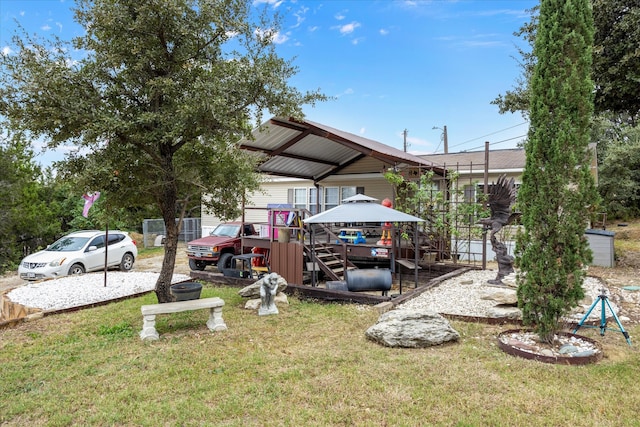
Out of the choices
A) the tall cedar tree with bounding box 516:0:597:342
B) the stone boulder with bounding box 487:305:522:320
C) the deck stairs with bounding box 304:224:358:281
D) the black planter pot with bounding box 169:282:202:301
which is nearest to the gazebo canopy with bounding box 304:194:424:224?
the deck stairs with bounding box 304:224:358:281

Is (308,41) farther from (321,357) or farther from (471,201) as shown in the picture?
(321,357)

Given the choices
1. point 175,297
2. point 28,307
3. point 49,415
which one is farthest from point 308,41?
point 49,415

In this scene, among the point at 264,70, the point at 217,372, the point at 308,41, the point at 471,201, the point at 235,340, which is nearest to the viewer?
the point at 217,372

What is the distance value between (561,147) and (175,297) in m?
6.02

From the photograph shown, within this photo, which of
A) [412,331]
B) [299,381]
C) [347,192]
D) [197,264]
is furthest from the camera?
[347,192]

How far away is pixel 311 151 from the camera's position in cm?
1298

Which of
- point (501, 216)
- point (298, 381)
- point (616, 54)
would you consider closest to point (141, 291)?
point (298, 381)

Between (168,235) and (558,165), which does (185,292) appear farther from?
(558,165)

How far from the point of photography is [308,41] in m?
12.8

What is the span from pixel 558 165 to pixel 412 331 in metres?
2.57

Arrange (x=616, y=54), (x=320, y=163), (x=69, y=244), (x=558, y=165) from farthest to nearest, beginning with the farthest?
(x=320, y=163) → (x=69, y=244) → (x=616, y=54) → (x=558, y=165)

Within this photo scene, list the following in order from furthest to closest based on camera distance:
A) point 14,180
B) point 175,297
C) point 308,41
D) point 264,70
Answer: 1. point 14,180
2. point 308,41
3. point 175,297
4. point 264,70

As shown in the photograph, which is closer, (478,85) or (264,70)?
(264,70)

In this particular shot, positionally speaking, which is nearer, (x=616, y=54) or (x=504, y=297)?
(x=504, y=297)
